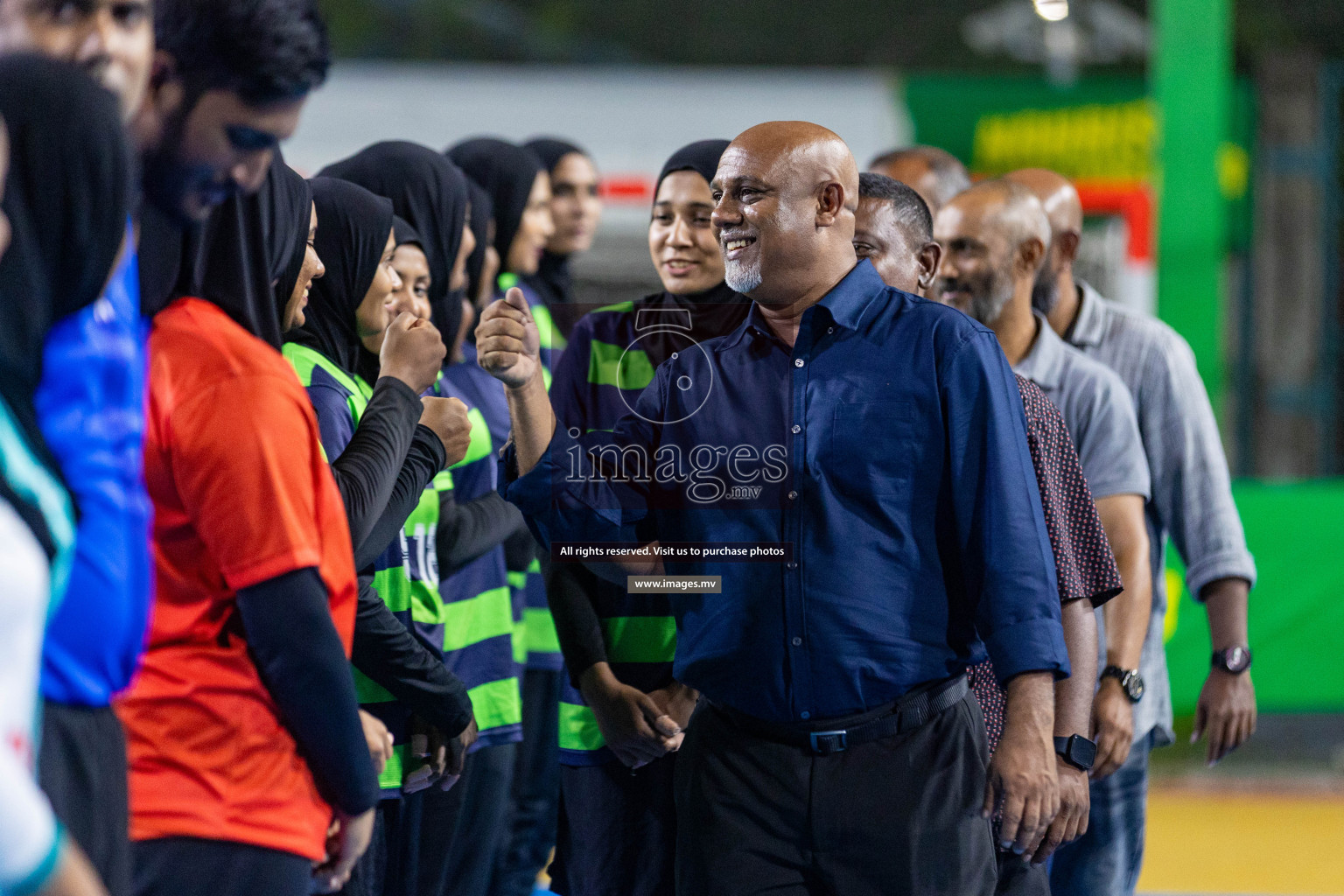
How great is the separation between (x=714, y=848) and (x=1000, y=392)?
0.78 m

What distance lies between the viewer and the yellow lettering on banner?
36.1 feet

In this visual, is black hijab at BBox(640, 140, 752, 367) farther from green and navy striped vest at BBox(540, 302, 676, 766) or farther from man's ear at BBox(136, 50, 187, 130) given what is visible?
man's ear at BBox(136, 50, 187, 130)

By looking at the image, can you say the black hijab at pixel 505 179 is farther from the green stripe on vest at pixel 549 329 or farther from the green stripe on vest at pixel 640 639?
the green stripe on vest at pixel 640 639

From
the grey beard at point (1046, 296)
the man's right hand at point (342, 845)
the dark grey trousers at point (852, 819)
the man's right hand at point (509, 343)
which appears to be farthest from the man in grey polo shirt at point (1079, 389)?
the man's right hand at point (342, 845)

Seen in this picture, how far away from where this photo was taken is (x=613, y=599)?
2871mm

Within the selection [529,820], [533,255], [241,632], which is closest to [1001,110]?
[533,255]

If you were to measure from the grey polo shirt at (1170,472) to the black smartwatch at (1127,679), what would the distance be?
0.69ft

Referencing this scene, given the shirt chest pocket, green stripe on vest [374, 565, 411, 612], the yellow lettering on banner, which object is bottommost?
green stripe on vest [374, 565, 411, 612]

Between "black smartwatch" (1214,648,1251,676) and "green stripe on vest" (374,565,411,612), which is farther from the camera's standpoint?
"black smartwatch" (1214,648,1251,676)

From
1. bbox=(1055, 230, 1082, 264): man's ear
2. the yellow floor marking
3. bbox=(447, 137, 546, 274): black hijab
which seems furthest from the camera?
the yellow floor marking

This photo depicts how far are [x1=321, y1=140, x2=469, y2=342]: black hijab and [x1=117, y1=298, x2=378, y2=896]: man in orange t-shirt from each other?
1.52m

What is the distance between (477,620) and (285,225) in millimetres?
1271

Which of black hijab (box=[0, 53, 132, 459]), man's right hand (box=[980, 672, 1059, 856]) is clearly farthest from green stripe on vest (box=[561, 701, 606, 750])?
black hijab (box=[0, 53, 132, 459])

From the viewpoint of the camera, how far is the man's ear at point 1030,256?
10.4ft
